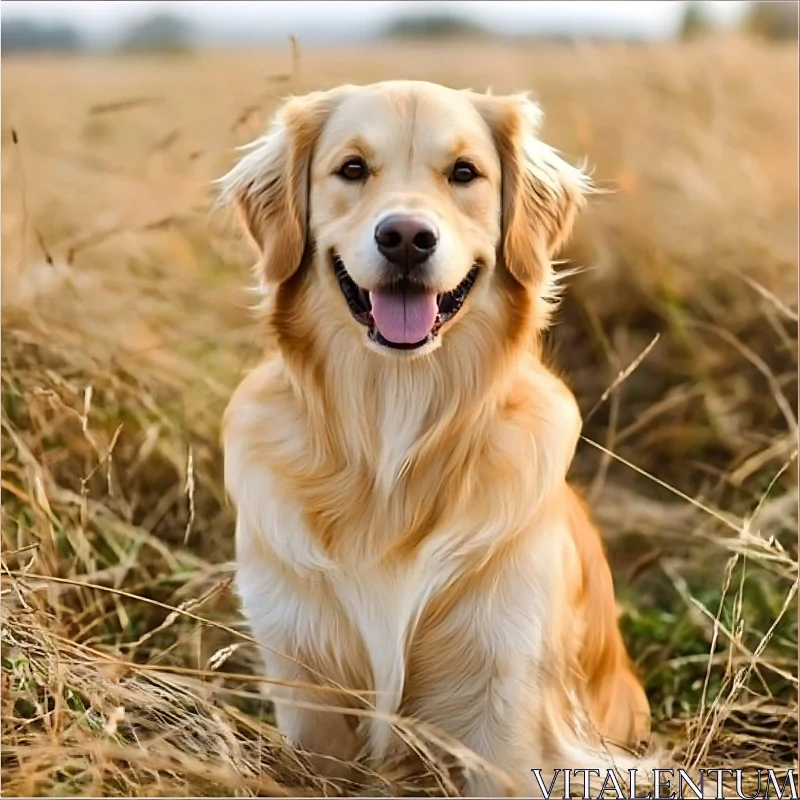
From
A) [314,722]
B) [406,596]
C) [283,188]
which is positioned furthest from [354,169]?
[314,722]

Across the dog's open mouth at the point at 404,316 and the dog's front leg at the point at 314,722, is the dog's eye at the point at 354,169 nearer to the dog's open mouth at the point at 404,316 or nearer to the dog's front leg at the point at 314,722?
the dog's open mouth at the point at 404,316

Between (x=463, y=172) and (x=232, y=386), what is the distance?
1766 millimetres

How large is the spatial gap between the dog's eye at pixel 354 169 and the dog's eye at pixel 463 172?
199 mm

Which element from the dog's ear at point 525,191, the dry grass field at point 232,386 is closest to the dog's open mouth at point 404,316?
the dog's ear at point 525,191

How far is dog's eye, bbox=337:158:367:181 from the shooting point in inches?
103

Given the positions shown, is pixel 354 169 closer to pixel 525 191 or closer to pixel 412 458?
pixel 525 191

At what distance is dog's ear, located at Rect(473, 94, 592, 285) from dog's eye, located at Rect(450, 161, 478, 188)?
0.13 m

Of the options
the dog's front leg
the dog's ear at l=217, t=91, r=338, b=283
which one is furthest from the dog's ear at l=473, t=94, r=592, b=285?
the dog's front leg

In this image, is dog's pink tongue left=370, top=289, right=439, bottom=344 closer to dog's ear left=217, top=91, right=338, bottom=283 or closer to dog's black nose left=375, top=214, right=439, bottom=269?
dog's black nose left=375, top=214, right=439, bottom=269

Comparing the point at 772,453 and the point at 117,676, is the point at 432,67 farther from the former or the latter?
the point at 117,676

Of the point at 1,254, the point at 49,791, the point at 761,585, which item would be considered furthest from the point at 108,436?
the point at 761,585

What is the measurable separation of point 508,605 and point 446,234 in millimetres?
830

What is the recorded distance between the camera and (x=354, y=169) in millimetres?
2619

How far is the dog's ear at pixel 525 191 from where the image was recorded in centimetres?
269
